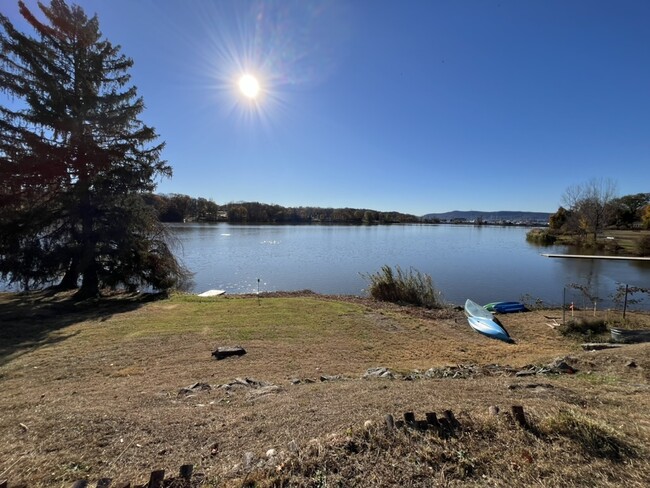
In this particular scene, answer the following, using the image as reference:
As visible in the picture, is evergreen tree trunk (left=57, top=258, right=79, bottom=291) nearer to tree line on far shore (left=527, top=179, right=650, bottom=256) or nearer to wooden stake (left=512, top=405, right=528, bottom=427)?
wooden stake (left=512, top=405, right=528, bottom=427)

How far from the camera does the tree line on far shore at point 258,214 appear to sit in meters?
85.7

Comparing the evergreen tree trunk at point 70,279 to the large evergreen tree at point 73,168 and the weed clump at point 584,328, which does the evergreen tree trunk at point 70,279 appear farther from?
the weed clump at point 584,328

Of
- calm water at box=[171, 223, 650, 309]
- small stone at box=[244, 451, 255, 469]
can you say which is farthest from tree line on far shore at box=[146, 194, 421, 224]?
small stone at box=[244, 451, 255, 469]

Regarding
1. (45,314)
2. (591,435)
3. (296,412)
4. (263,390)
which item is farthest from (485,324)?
(45,314)

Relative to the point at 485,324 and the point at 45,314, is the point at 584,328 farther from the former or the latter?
the point at 45,314

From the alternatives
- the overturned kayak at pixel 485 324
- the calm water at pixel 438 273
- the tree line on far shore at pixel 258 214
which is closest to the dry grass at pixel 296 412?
the overturned kayak at pixel 485 324

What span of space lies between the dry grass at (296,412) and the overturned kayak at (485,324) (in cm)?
183

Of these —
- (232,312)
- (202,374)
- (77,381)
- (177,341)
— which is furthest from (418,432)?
(232,312)

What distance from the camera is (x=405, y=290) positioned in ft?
48.9

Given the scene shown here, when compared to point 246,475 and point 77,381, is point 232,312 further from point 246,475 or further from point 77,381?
point 246,475

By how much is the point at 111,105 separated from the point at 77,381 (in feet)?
39.1

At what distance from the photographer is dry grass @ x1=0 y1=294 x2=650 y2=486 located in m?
2.38

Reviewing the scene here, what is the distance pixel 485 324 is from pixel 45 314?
1377cm

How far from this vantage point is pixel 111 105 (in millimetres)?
13305
